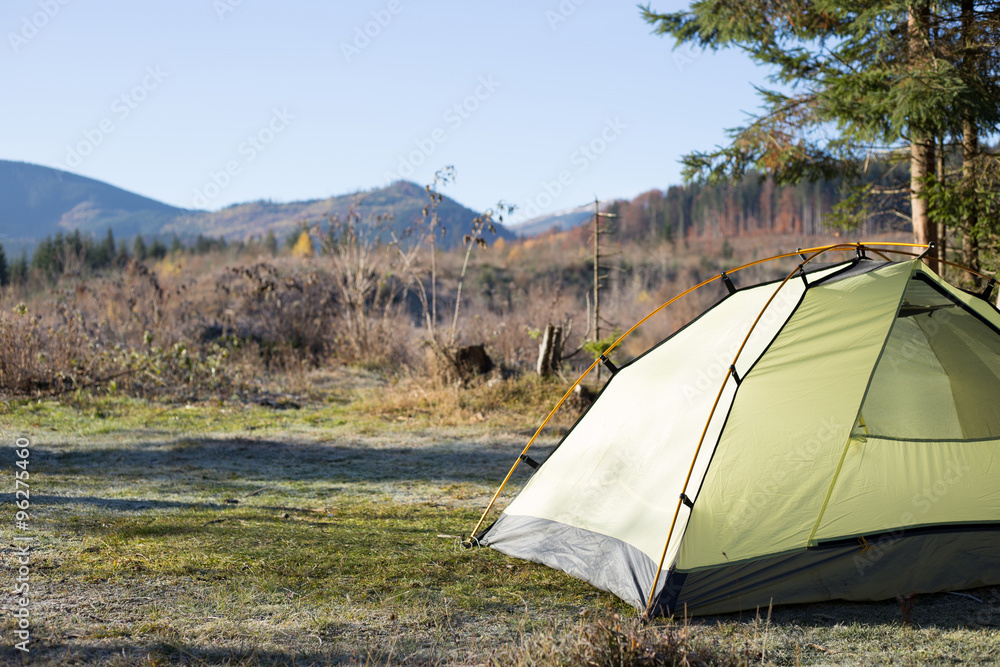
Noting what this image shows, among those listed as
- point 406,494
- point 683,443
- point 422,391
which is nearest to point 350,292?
point 422,391

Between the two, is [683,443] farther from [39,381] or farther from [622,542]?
[39,381]

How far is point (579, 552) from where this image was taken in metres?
4.00

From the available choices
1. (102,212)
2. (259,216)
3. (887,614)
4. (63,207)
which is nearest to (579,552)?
(887,614)

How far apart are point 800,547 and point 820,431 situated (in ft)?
2.04

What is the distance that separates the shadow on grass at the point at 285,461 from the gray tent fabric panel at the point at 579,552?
2384 millimetres

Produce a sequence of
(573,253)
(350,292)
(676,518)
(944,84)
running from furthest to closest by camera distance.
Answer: (573,253) → (350,292) → (944,84) → (676,518)

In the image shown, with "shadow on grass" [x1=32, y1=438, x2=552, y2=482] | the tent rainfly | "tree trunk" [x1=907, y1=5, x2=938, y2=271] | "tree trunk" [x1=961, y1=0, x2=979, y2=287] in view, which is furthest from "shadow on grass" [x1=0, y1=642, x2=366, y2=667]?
"tree trunk" [x1=961, y1=0, x2=979, y2=287]

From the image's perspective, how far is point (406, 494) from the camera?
20.4 feet

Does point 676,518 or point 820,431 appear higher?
point 820,431

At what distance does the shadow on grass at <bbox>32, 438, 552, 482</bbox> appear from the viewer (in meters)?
6.78

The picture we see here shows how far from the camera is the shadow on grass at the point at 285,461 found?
6781 millimetres

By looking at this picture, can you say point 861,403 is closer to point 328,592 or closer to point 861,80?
point 328,592

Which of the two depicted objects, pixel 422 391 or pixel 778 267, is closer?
pixel 422 391

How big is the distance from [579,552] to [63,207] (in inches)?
5939
